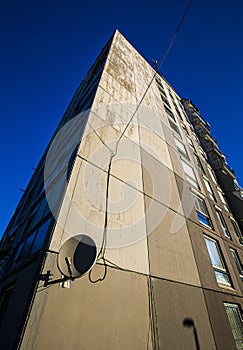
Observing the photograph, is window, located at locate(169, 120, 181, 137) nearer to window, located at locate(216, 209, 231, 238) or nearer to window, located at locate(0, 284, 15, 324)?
window, located at locate(216, 209, 231, 238)

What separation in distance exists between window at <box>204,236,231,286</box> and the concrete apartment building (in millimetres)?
56

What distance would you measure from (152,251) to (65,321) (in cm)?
276

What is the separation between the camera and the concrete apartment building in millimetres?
2863

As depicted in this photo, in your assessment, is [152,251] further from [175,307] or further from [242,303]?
[242,303]

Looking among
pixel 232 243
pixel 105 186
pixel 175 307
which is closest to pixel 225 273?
pixel 232 243

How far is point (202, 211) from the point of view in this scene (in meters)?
9.33

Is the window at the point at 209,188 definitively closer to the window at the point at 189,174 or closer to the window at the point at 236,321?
the window at the point at 189,174

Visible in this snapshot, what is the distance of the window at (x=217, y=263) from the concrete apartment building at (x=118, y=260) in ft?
0.18

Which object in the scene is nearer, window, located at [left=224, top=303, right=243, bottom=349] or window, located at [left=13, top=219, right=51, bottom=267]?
window, located at [left=13, top=219, right=51, bottom=267]

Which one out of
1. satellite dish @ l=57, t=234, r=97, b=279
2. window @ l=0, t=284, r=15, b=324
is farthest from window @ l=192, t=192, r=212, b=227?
window @ l=0, t=284, r=15, b=324

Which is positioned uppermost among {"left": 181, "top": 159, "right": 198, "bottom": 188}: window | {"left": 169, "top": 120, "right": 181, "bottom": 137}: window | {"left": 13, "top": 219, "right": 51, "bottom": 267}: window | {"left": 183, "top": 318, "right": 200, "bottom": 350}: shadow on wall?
{"left": 169, "top": 120, "right": 181, "bottom": 137}: window

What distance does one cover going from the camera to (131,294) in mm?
3688

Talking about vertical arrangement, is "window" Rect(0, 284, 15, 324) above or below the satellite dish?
below

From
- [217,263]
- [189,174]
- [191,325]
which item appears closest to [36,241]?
[191,325]
